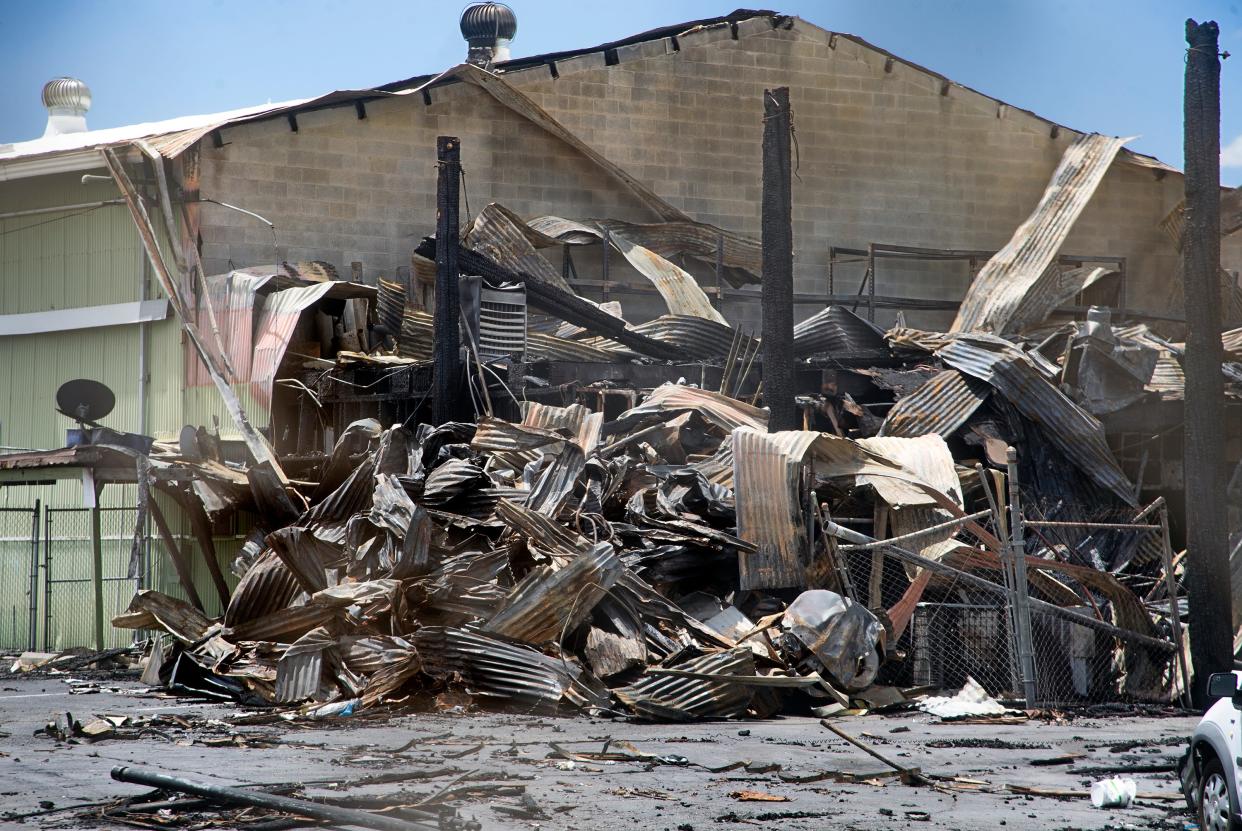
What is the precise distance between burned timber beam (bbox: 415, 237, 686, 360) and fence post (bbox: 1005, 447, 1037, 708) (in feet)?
28.4

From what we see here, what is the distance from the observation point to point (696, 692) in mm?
12836

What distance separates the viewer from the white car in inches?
273

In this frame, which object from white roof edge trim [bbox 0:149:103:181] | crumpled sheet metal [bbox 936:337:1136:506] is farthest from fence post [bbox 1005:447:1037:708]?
white roof edge trim [bbox 0:149:103:181]

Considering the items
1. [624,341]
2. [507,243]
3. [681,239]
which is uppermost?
[681,239]

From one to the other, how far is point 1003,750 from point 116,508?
1372 cm

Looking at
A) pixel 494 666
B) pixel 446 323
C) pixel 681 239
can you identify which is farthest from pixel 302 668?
pixel 681 239

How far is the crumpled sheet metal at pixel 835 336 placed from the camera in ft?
70.7

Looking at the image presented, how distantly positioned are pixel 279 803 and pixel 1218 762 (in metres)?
4.52

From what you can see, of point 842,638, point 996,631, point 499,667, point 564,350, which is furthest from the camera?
point 564,350

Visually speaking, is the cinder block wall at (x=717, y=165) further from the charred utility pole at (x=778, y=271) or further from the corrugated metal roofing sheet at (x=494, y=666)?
the corrugated metal roofing sheet at (x=494, y=666)

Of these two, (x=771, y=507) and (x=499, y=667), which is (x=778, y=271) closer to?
(x=771, y=507)

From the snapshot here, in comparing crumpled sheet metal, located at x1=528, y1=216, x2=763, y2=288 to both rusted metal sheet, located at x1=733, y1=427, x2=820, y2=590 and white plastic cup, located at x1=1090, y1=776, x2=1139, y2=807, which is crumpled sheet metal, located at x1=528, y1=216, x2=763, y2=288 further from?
white plastic cup, located at x1=1090, y1=776, x2=1139, y2=807

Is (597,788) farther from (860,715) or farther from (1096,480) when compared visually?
(1096,480)

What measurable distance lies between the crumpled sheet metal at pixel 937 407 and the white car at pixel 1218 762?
10361 mm
